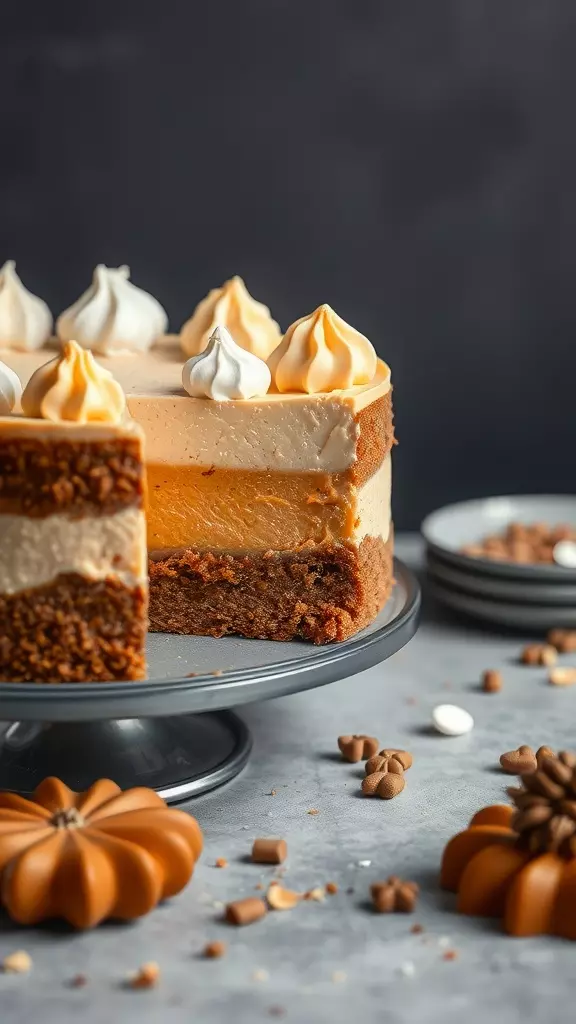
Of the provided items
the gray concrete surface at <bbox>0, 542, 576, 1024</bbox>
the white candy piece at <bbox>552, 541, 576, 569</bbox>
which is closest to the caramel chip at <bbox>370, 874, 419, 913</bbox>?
the gray concrete surface at <bbox>0, 542, 576, 1024</bbox>

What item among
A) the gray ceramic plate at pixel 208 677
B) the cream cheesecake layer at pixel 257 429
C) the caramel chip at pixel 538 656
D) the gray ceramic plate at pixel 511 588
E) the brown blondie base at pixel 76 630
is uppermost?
the cream cheesecake layer at pixel 257 429

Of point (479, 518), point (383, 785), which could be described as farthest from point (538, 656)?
point (383, 785)

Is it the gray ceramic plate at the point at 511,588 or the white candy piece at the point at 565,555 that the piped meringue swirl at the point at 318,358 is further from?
the white candy piece at the point at 565,555

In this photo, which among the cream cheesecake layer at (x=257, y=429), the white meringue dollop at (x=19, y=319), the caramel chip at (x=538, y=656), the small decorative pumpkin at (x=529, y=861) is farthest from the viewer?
the caramel chip at (x=538, y=656)

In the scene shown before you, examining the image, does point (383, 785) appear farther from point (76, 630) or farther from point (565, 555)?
point (565, 555)

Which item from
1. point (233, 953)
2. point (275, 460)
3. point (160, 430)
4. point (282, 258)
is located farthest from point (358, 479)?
point (282, 258)

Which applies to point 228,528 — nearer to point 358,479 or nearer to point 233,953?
point 358,479

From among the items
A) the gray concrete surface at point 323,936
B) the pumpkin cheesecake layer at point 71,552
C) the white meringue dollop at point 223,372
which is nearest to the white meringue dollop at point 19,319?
the white meringue dollop at point 223,372
